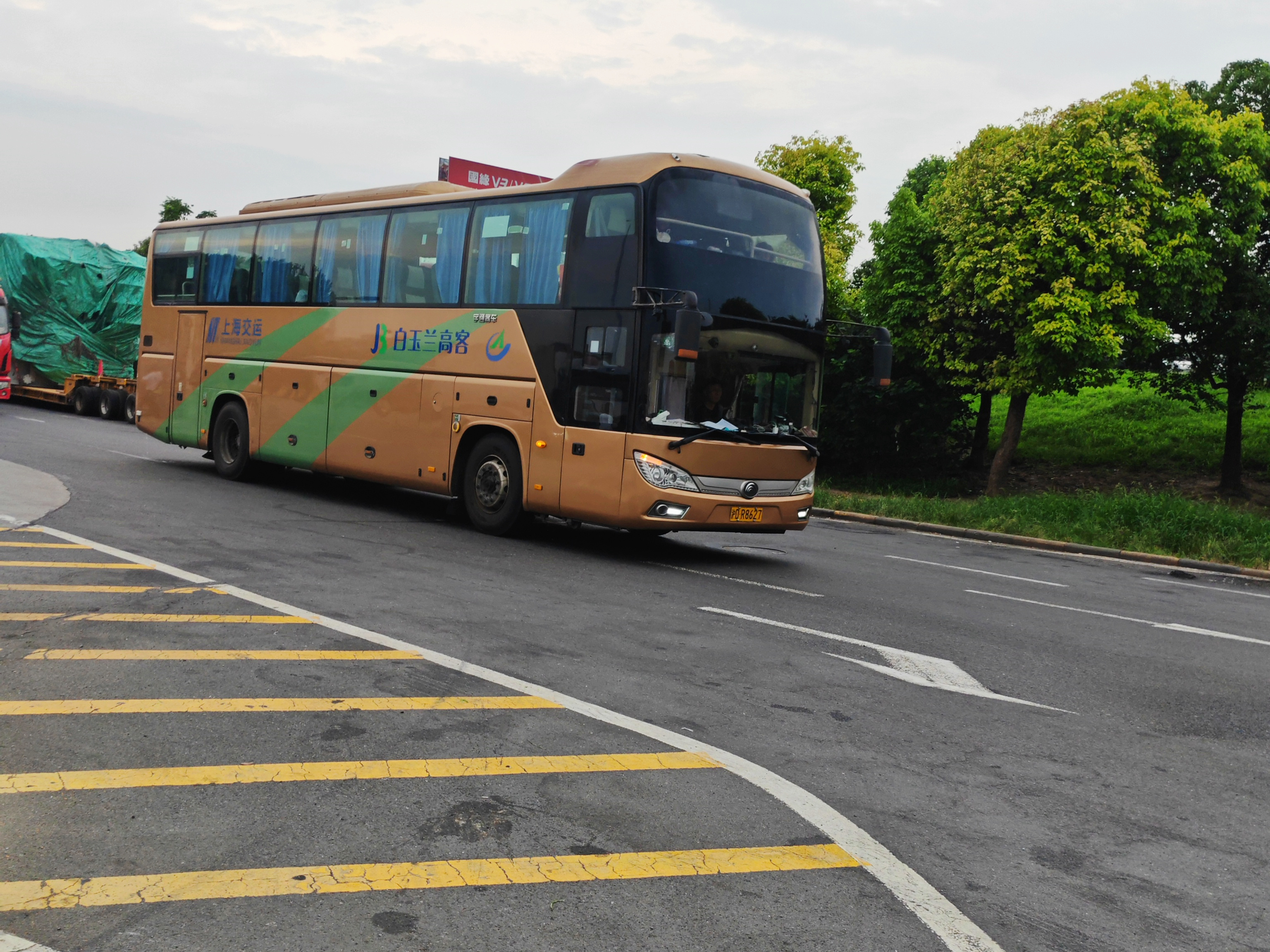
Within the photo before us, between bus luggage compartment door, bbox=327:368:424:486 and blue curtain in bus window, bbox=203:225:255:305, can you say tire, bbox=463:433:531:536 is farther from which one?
blue curtain in bus window, bbox=203:225:255:305

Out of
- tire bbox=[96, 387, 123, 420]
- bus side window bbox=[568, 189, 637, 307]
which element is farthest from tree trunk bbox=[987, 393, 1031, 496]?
tire bbox=[96, 387, 123, 420]

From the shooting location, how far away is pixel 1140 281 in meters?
25.5

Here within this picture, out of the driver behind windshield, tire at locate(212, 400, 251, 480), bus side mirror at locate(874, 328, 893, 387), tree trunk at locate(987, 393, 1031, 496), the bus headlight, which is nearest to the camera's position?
the bus headlight

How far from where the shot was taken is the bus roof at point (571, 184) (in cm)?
1184

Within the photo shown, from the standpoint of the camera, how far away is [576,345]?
12.2 m

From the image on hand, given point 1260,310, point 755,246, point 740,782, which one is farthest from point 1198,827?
point 1260,310

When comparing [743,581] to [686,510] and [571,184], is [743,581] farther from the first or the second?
[571,184]

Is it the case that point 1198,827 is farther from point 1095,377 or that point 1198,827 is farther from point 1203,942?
point 1095,377

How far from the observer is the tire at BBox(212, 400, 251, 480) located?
16.8 m

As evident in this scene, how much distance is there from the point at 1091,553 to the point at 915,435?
13.5m

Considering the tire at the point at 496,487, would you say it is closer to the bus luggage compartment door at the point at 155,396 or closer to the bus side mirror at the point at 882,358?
the bus side mirror at the point at 882,358

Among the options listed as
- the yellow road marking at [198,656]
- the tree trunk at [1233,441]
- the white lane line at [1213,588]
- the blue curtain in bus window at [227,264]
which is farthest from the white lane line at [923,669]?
the tree trunk at [1233,441]

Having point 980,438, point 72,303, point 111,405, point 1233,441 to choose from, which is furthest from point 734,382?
point 72,303

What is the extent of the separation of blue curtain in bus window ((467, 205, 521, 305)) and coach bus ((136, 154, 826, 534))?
0.09ft
